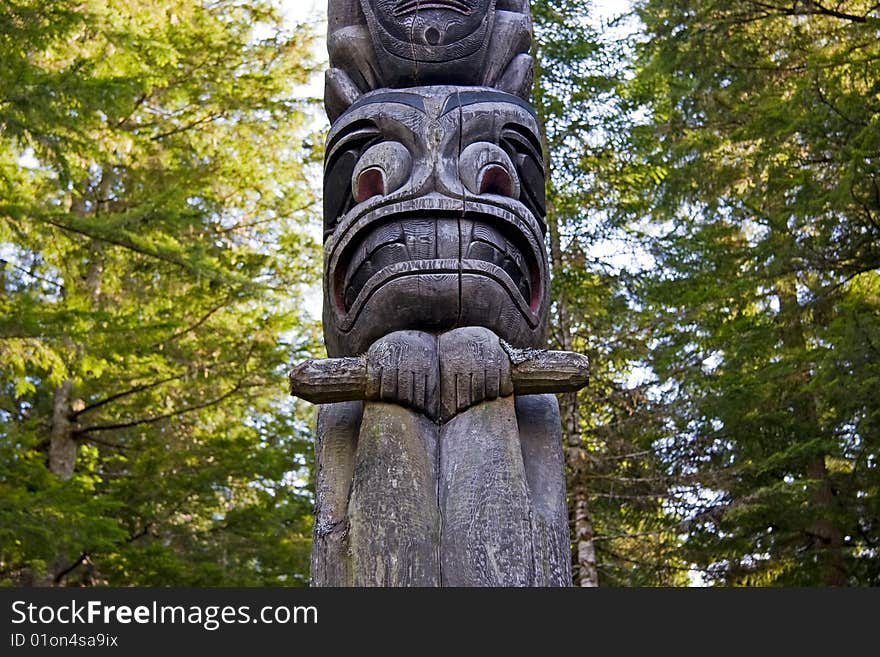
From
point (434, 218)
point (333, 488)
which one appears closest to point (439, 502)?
point (333, 488)

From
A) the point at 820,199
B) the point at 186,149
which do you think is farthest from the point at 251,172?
the point at 820,199

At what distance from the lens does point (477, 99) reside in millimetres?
5312

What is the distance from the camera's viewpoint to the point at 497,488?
416 cm

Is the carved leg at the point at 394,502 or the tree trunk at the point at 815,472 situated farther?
the tree trunk at the point at 815,472

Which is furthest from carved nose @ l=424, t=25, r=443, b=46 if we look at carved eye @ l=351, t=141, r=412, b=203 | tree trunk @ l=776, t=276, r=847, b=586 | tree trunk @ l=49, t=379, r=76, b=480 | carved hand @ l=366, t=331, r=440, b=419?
tree trunk @ l=49, t=379, r=76, b=480

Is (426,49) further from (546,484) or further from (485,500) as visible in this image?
(485,500)

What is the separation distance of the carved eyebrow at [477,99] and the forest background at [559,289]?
437 centimetres

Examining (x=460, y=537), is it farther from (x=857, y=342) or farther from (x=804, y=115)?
(x=804, y=115)

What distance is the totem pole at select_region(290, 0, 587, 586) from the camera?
13.5ft

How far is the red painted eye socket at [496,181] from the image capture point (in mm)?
5035

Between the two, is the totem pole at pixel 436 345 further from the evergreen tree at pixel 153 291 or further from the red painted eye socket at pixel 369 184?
the evergreen tree at pixel 153 291

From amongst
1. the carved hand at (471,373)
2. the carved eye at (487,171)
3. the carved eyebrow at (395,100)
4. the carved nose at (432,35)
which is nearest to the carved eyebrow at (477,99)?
the carved eyebrow at (395,100)

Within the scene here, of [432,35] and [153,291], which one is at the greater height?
[153,291]

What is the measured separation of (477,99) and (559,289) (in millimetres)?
5170
